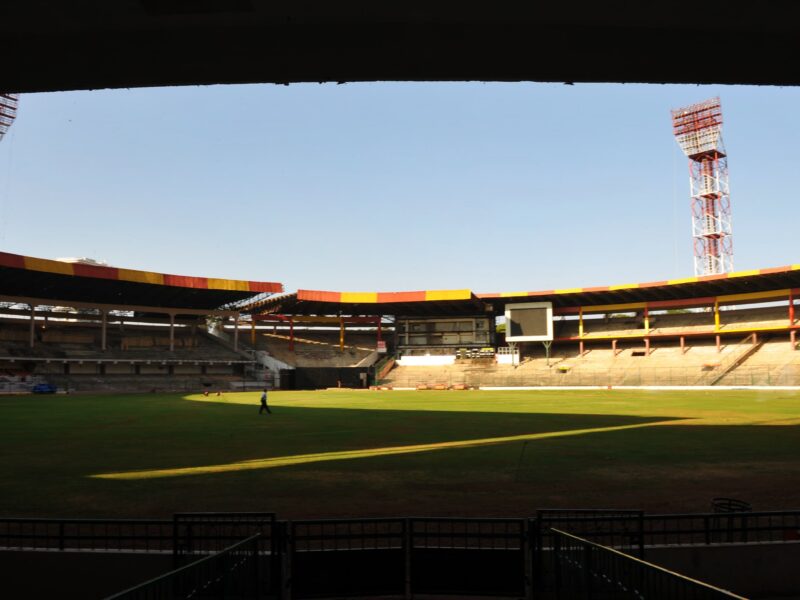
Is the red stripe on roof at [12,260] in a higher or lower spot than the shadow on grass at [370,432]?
higher

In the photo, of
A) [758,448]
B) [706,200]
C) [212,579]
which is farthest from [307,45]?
[706,200]

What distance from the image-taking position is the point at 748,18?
707 cm

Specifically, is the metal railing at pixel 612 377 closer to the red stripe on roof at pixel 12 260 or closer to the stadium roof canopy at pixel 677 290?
the stadium roof canopy at pixel 677 290

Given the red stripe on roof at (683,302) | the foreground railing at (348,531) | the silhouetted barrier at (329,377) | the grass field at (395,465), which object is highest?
the red stripe on roof at (683,302)

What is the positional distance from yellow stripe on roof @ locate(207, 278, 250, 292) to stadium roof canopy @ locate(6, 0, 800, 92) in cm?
6310

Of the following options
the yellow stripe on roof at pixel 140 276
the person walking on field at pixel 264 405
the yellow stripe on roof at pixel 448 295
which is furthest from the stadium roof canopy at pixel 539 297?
the person walking on field at pixel 264 405

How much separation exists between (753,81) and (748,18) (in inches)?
90.9

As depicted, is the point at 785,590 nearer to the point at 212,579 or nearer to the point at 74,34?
the point at 212,579

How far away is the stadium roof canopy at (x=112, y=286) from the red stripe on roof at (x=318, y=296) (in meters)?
4.23

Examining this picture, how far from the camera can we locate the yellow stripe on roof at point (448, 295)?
7881 cm

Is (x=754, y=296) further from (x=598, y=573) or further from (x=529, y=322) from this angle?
(x=598, y=573)

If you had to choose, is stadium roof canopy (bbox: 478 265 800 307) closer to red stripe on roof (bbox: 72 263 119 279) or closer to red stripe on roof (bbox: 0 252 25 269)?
red stripe on roof (bbox: 72 263 119 279)

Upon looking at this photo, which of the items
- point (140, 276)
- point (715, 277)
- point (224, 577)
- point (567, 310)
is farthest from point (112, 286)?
point (715, 277)

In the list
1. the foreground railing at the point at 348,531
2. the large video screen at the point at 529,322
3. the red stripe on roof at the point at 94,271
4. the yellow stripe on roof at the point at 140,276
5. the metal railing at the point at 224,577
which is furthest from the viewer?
the large video screen at the point at 529,322
